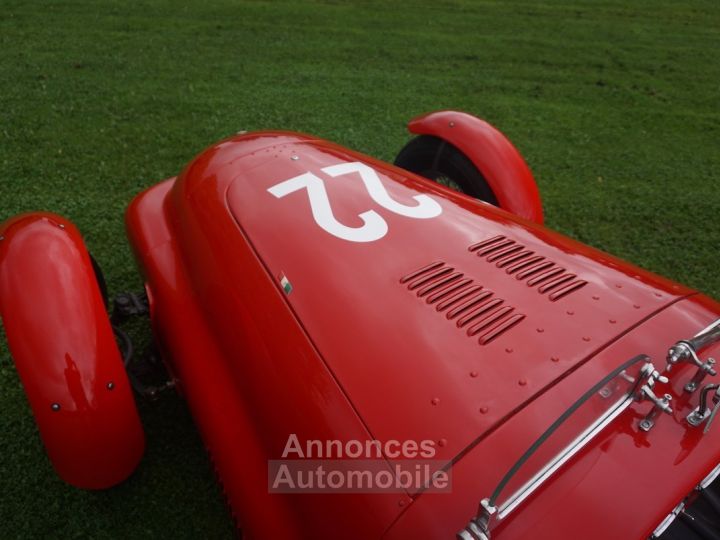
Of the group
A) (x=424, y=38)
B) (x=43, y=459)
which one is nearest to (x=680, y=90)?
(x=424, y=38)

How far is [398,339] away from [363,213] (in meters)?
0.55

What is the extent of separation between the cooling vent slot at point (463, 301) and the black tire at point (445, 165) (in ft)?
3.75

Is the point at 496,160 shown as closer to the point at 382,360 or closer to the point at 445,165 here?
the point at 445,165

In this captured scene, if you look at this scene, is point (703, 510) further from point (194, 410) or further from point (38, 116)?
point (38, 116)

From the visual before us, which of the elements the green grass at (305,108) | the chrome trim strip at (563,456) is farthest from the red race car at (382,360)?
the green grass at (305,108)

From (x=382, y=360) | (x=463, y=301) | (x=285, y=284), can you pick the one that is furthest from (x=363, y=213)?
(x=382, y=360)

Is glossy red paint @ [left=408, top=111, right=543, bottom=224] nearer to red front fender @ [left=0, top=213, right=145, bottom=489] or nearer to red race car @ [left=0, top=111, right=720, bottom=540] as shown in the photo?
red race car @ [left=0, top=111, right=720, bottom=540]

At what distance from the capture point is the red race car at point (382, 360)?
1.11 meters

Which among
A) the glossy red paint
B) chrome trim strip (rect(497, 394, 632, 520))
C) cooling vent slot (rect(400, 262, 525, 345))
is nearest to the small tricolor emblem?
cooling vent slot (rect(400, 262, 525, 345))

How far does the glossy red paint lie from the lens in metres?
2.60

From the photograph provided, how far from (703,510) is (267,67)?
5074mm

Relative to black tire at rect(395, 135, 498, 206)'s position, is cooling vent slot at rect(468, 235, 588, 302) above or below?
above

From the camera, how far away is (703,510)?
3.66 feet

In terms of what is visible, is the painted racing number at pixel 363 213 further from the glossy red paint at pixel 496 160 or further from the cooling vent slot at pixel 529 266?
the glossy red paint at pixel 496 160
